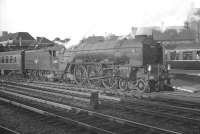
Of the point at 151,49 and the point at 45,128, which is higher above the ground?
the point at 151,49

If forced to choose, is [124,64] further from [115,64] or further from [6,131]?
[6,131]

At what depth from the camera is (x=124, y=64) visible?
14055 millimetres

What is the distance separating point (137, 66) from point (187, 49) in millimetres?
11921

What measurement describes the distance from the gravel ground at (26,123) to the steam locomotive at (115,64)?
245 inches

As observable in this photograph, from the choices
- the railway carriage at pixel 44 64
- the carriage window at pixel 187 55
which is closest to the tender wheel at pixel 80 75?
the railway carriage at pixel 44 64

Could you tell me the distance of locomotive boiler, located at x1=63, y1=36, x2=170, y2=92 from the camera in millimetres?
13453

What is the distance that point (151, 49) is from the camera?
13828mm

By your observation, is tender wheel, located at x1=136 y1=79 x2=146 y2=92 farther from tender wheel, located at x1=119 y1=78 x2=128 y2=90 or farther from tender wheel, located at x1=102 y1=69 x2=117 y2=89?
tender wheel, located at x1=102 y1=69 x2=117 y2=89

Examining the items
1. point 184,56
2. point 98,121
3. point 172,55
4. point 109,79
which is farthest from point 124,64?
point 172,55

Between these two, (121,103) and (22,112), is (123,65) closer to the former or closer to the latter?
(121,103)

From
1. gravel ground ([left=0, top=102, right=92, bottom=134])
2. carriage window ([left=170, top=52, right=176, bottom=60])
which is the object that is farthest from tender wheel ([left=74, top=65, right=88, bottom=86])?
carriage window ([left=170, top=52, right=176, bottom=60])

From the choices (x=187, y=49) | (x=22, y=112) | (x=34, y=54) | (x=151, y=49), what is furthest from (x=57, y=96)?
(x=187, y=49)

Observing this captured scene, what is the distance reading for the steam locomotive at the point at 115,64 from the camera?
44.3ft

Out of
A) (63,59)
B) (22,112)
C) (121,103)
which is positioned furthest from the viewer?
(63,59)
